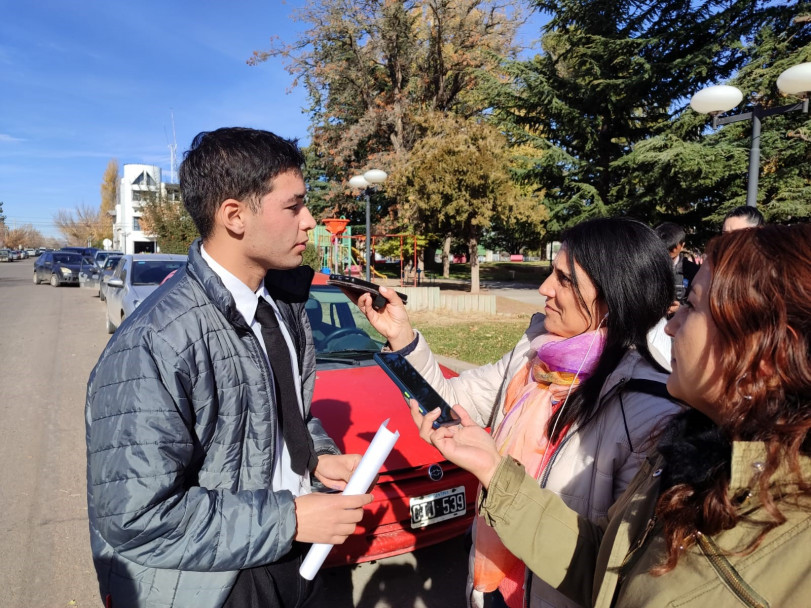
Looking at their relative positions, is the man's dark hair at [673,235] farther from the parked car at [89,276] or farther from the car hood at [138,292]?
the parked car at [89,276]

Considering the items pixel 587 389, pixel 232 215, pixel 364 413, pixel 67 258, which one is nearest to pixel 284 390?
pixel 232 215

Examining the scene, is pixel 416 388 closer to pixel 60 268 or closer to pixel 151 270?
pixel 151 270

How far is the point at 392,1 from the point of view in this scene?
21359 millimetres

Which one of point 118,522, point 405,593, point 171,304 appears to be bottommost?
point 405,593

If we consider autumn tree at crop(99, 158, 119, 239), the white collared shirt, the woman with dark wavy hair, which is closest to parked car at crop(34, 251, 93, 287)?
the white collared shirt

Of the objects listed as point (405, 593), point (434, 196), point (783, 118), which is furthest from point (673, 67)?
point (405, 593)

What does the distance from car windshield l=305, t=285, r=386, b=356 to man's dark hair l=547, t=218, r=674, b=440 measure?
9.10ft

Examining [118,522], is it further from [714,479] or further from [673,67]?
[673,67]

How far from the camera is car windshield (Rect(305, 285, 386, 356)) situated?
4289 mm

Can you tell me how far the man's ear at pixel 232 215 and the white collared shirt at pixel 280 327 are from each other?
0.42 feet

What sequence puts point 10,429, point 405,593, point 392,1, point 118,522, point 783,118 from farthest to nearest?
point 392,1, point 783,118, point 10,429, point 405,593, point 118,522

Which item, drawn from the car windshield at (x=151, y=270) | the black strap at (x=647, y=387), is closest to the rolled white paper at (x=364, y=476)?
the black strap at (x=647, y=387)

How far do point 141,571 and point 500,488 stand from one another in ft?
3.27

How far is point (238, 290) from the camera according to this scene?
5.43 feet
